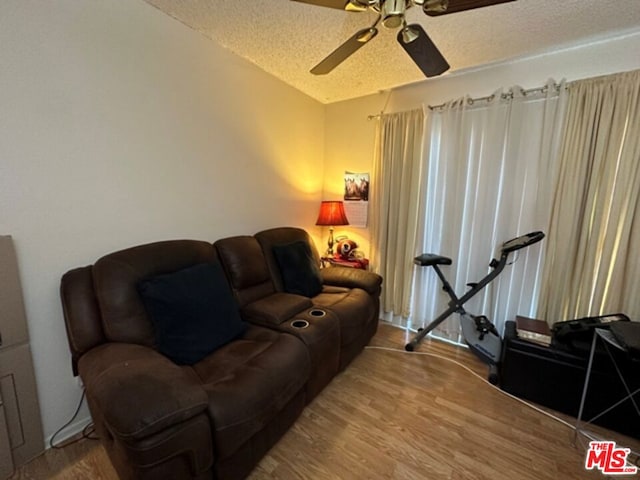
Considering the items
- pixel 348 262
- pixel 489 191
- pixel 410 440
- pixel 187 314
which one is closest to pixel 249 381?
pixel 187 314

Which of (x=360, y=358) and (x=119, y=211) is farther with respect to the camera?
(x=360, y=358)

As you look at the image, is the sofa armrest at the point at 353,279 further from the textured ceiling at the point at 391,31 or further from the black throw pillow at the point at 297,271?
the textured ceiling at the point at 391,31

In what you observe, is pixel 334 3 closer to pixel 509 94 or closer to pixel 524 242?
pixel 509 94

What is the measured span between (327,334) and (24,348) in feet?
5.09

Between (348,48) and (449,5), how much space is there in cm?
50

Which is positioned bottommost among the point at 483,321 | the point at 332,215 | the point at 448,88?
the point at 483,321

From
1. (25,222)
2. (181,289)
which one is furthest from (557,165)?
(25,222)

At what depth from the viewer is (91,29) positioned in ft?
4.76

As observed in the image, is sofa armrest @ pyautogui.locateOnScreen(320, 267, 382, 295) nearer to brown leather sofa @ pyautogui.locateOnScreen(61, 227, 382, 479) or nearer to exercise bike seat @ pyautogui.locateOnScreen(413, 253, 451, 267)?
brown leather sofa @ pyautogui.locateOnScreen(61, 227, 382, 479)

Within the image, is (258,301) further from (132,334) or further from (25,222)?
(25,222)

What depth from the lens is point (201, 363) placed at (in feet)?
4.61

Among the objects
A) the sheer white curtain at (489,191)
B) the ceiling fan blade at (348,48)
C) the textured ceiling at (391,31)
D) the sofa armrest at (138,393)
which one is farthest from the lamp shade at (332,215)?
the sofa armrest at (138,393)

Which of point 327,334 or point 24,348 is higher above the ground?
point 24,348

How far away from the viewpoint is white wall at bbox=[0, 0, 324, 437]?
4.21ft
